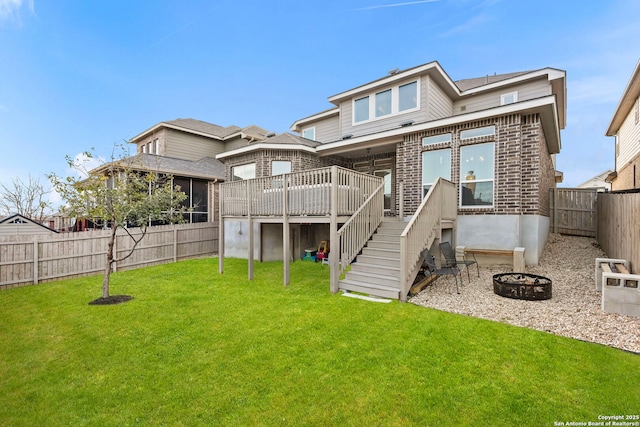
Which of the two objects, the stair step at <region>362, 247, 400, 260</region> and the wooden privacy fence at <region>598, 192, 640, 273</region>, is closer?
the wooden privacy fence at <region>598, 192, 640, 273</region>

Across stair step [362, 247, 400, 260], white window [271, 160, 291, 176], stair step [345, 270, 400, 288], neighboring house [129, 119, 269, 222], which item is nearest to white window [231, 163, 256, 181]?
white window [271, 160, 291, 176]

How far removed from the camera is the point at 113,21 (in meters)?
15.5

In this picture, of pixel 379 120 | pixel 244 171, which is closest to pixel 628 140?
pixel 379 120

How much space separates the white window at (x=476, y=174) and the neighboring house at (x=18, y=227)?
1497 cm

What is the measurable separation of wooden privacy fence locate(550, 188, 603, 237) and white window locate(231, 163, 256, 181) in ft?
40.8

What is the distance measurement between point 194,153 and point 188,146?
0.58 m

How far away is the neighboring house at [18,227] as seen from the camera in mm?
10750

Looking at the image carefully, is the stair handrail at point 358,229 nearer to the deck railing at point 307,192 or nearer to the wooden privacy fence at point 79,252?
the deck railing at point 307,192

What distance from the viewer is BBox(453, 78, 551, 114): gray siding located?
11.2 metres

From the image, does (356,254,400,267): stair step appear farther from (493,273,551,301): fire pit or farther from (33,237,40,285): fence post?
(33,237,40,285): fence post

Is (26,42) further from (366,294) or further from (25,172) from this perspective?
(366,294)

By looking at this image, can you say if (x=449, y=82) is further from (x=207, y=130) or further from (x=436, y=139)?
(x=207, y=130)

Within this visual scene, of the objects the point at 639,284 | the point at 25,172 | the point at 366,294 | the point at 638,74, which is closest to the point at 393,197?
the point at 366,294

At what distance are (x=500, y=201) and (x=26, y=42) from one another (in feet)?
75.5
